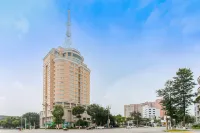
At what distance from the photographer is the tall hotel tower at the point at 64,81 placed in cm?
10888

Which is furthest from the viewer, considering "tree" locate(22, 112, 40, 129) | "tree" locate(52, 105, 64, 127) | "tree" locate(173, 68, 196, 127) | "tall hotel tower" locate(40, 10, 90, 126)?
"tree" locate(22, 112, 40, 129)

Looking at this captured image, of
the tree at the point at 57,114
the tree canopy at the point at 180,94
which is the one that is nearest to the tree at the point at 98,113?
the tree at the point at 57,114

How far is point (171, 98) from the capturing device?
4956 cm

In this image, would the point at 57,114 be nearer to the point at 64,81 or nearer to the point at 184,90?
the point at 64,81

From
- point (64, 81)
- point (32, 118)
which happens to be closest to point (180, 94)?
point (64, 81)

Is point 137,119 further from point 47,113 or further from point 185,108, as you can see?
point 185,108

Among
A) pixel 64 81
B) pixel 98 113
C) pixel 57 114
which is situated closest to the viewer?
pixel 57 114

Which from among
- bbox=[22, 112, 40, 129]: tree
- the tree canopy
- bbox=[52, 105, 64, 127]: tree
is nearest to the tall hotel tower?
bbox=[22, 112, 40, 129]: tree

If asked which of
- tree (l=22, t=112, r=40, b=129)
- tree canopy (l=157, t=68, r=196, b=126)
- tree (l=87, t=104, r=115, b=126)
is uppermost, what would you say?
tree canopy (l=157, t=68, r=196, b=126)

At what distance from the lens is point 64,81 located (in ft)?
360

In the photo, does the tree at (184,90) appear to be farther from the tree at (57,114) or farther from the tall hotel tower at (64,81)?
the tall hotel tower at (64,81)

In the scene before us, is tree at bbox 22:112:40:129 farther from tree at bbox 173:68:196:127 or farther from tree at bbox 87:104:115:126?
tree at bbox 173:68:196:127

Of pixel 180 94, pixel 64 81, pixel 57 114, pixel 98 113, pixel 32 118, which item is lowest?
pixel 32 118

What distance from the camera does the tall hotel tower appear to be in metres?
109
